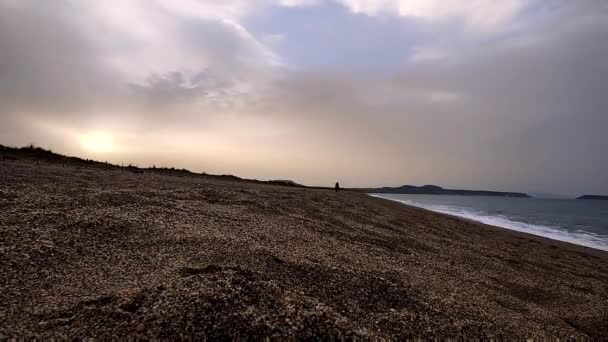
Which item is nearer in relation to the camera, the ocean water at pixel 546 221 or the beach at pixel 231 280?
the beach at pixel 231 280

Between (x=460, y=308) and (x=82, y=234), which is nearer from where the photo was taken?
(x=460, y=308)

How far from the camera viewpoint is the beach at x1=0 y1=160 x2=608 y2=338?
4.09m

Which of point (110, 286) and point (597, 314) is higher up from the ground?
point (110, 286)

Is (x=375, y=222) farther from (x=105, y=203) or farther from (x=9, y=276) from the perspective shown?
(x=9, y=276)

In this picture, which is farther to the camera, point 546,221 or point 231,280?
point 546,221

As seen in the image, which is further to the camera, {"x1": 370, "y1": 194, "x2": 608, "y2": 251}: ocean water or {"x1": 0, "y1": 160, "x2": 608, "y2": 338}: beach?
{"x1": 370, "y1": 194, "x2": 608, "y2": 251}: ocean water

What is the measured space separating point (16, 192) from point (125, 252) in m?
5.16

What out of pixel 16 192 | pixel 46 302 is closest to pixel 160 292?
pixel 46 302

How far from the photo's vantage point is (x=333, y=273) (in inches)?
251

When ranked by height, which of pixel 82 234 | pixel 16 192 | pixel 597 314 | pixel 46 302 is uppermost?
pixel 16 192

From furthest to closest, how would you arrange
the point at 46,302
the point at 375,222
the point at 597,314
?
the point at 375,222, the point at 597,314, the point at 46,302

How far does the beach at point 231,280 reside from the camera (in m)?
4.09

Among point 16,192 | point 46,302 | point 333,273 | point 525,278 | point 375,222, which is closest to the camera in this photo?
point 46,302

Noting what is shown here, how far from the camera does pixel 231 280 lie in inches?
204
